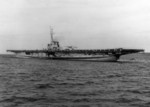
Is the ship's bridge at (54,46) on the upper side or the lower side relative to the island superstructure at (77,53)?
upper

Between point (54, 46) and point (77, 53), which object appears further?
point (54, 46)

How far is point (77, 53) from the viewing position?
7906 cm

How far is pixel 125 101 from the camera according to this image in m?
15.8

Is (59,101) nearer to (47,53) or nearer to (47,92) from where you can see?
(47,92)

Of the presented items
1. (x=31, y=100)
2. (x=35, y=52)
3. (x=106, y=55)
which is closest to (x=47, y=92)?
(x=31, y=100)

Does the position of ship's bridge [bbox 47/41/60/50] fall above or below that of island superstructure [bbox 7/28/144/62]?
above

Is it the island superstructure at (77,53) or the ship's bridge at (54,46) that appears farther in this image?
the ship's bridge at (54,46)

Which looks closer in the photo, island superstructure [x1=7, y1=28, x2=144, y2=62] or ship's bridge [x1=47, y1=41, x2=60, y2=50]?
island superstructure [x1=7, y1=28, x2=144, y2=62]

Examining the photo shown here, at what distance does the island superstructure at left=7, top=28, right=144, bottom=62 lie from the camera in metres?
67.1

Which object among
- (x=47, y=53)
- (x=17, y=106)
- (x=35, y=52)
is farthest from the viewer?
(x=35, y=52)

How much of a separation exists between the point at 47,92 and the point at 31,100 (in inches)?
112

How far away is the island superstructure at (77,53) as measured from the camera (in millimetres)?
67125

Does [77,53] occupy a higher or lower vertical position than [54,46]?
lower

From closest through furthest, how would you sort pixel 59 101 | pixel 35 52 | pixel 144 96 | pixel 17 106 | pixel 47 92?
pixel 17 106
pixel 59 101
pixel 144 96
pixel 47 92
pixel 35 52
